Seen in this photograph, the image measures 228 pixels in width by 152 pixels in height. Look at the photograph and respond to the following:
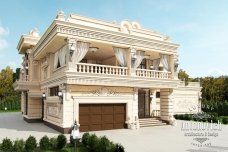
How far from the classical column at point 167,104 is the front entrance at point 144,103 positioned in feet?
6.00

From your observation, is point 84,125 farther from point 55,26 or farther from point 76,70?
point 55,26

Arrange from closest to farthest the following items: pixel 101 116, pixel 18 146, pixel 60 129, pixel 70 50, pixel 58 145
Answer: pixel 18 146
pixel 58 145
pixel 70 50
pixel 60 129
pixel 101 116

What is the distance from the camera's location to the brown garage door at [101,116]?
16281 millimetres

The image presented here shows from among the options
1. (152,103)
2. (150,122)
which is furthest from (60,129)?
(152,103)

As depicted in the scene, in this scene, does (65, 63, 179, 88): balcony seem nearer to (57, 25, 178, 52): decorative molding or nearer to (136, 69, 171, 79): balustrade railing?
(136, 69, 171, 79): balustrade railing

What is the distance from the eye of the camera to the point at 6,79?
55656 millimetres

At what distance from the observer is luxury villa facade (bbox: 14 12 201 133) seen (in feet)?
51.1

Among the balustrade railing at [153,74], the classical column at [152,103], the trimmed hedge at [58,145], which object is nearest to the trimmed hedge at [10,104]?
the classical column at [152,103]

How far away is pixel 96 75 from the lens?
1614 centimetres

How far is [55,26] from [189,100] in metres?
20.8

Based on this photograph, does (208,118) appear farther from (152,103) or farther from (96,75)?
(96,75)

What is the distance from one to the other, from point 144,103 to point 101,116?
279 inches

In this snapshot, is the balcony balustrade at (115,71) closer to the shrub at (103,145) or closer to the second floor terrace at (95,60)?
the second floor terrace at (95,60)

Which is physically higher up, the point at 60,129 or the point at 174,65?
the point at 174,65
